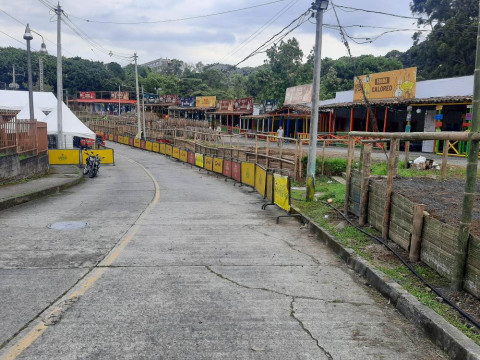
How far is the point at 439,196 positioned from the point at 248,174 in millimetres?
10497

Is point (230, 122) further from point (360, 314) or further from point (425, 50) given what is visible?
point (360, 314)

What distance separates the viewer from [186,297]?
5.28m

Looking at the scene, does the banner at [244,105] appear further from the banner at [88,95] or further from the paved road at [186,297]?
the banner at [88,95]

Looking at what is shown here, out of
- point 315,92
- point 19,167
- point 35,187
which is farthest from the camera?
point 19,167

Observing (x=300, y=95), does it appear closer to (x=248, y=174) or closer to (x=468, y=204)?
(x=248, y=174)

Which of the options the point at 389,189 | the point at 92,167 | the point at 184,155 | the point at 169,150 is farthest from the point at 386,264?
the point at 169,150

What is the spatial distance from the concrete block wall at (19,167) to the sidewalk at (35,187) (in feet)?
1.34

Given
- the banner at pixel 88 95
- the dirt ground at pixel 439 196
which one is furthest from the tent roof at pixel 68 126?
the banner at pixel 88 95

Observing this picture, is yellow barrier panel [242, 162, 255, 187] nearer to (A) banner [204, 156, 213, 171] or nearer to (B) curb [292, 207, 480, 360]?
(A) banner [204, 156, 213, 171]

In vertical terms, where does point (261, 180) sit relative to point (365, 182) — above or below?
below

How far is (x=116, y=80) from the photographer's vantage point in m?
131

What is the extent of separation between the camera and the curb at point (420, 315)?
3.85 meters

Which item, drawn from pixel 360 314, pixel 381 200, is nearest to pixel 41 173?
pixel 381 200

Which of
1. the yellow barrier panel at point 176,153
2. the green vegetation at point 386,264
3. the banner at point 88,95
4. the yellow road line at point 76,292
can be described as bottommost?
the yellow barrier panel at point 176,153
